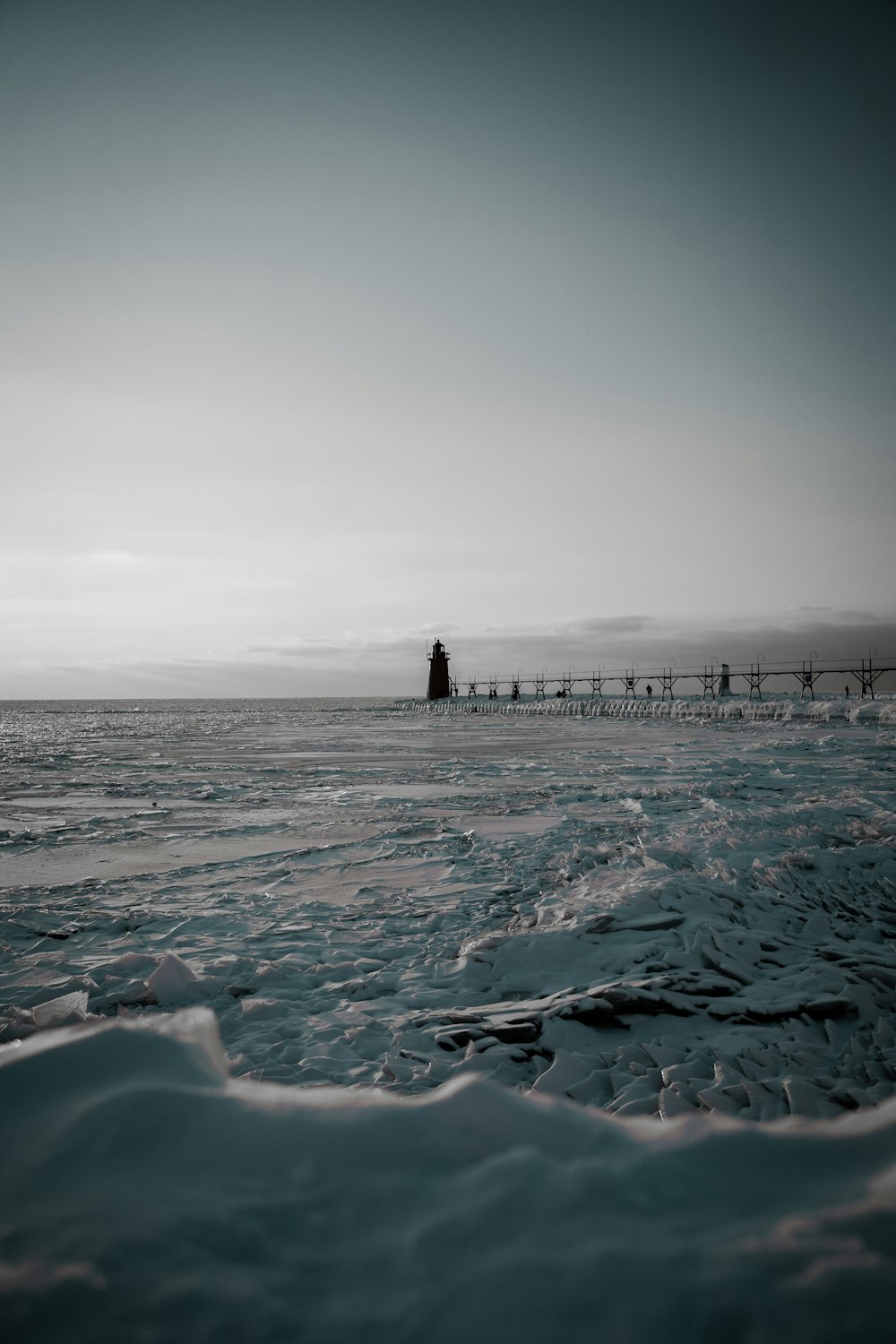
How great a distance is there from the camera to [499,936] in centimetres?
419

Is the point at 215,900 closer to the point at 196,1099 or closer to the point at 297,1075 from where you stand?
the point at 297,1075

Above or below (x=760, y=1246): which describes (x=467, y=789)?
below

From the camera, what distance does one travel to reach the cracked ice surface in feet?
9.09

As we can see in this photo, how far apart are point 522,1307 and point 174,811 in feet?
30.1

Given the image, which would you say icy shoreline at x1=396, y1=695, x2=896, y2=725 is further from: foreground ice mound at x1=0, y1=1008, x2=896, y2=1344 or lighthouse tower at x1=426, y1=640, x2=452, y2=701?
foreground ice mound at x1=0, y1=1008, x2=896, y2=1344

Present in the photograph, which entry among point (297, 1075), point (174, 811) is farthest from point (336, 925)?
point (174, 811)

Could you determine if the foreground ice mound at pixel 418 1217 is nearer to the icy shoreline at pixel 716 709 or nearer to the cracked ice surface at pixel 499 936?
the cracked ice surface at pixel 499 936

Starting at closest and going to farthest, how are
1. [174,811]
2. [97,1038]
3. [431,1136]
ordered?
1. [431,1136]
2. [97,1038]
3. [174,811]

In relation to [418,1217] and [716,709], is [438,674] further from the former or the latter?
[418,1217]

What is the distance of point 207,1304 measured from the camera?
0.96 metres

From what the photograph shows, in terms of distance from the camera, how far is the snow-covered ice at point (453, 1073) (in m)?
0.95

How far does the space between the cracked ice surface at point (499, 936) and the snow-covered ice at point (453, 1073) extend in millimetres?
28

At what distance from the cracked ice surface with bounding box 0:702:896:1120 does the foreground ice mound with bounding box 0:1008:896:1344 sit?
49.4 inches

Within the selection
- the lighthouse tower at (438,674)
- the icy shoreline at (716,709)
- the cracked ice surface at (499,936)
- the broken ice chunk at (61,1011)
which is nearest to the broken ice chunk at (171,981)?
the cracked ice surface at (499,936)
